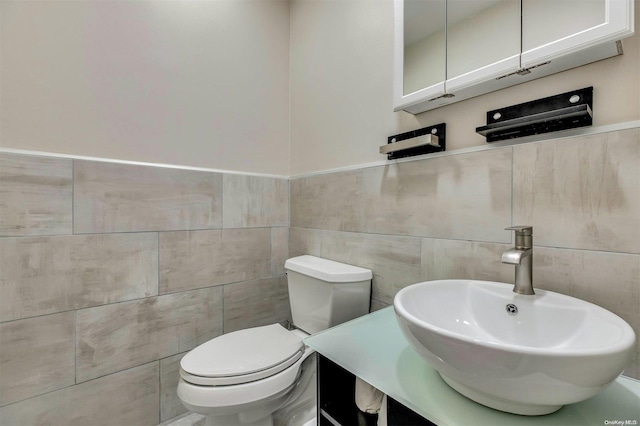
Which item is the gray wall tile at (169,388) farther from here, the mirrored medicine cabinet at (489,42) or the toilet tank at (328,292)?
the mirrored medicine cabinet at (489,42)

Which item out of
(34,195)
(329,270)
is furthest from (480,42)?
(34,195)

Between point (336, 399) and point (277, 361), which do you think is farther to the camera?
point (277, 361)

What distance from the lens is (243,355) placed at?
113cm

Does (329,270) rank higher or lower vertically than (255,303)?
higher

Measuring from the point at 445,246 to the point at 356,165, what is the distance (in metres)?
0.58

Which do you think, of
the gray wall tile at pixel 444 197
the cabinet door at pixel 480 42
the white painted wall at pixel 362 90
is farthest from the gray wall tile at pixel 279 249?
the cabinet door at pixel 480 42

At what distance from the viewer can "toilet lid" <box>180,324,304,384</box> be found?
1029mm

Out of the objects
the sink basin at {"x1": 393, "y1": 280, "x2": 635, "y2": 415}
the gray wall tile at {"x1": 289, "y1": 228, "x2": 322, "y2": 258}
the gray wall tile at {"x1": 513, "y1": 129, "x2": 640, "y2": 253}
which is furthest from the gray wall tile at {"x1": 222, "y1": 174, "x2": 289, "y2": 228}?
the gray wall tile at {"x1": 513, "y1": 129, "x2": 640, "y2": 253}

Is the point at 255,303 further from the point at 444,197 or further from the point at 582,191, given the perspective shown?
the point at 582,191

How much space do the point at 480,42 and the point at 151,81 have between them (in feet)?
4.63

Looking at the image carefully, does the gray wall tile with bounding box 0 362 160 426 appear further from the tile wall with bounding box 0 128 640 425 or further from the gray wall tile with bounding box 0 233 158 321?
the gray wall tile with bounding box 0 233 158 321

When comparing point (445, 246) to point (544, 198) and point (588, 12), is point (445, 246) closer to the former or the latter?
point (544, 198)

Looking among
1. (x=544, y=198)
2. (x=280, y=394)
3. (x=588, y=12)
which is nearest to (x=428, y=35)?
(x=588, y=12)

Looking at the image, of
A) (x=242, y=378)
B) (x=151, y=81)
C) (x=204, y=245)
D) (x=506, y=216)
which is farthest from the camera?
(x=204, y=245)
